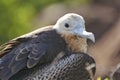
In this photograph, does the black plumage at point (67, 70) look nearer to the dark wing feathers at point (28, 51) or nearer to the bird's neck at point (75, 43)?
the dark wing feathers at point (28, 51)

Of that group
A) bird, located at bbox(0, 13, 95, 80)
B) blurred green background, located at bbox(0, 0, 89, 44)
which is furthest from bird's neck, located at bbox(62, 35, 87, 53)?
blurred green background, located at bbox(0, 0, 89, 44)

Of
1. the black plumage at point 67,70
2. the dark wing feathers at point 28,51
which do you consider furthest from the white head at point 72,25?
the black plumage at point 67,70

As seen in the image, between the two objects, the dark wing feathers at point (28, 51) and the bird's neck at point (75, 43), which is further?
the bird's neck at point (75, 43)

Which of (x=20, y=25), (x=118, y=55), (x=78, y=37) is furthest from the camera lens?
(x=20, y=25)

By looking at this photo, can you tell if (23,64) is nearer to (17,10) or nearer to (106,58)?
(106,58)

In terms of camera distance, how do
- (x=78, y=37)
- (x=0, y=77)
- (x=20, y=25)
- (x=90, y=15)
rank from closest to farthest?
(x=0, y=77), (x=78, y=37), (x=20, y=25), (x=90, y=15)

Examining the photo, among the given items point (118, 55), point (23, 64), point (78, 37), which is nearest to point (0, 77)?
point (23, 64)

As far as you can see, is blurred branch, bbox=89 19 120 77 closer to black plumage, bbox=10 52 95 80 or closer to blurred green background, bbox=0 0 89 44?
blurred green background, bbox=0 0 89 44

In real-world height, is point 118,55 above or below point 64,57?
below
